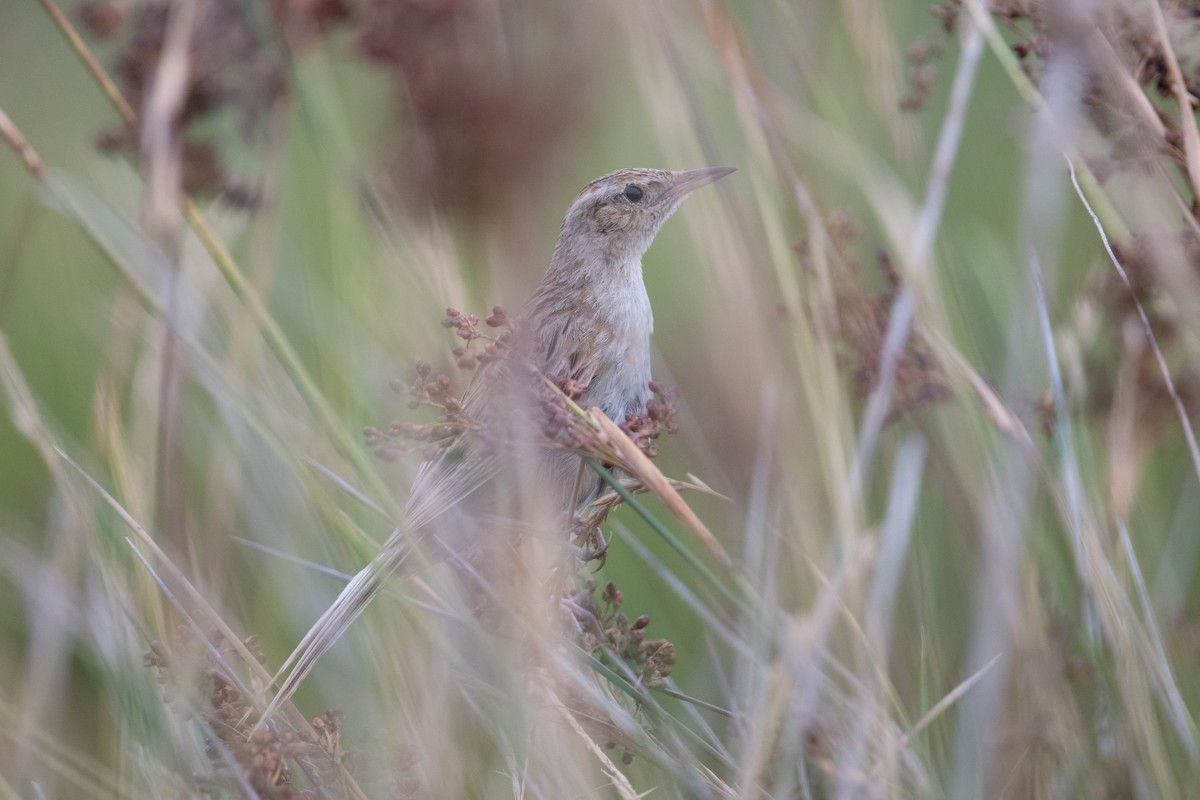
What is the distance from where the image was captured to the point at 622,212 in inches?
122

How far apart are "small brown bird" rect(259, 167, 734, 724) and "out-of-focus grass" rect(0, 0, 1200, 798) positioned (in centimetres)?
9

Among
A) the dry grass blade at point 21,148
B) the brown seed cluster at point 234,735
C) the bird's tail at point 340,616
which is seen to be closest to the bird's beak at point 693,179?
the bird's tail at point 340,616

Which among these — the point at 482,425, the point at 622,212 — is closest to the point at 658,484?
the point at 482,425

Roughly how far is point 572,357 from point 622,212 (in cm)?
52

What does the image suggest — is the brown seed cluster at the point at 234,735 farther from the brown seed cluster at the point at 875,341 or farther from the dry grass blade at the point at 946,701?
the brown seed cluster at the point at 875,341

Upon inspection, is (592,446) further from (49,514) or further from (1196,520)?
(49,514)

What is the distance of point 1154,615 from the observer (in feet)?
6.72

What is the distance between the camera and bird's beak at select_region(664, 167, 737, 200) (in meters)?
2.64

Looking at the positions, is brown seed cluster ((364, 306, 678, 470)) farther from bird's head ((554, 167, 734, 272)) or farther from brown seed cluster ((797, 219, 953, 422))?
bird's head ((554, 167, 734, 272))

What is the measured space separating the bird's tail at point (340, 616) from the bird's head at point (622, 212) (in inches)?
49.8

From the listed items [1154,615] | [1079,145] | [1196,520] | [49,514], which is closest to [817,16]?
[1079,145]

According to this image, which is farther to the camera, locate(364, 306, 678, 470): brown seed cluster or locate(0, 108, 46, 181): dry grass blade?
locate(0, 108, 46, 181): dry grass blade

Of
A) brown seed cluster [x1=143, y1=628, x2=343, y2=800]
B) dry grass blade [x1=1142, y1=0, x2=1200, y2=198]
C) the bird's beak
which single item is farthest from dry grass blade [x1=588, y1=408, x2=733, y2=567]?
the bird's beak

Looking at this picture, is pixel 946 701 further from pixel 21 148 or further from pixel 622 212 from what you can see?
pixel 21 148
